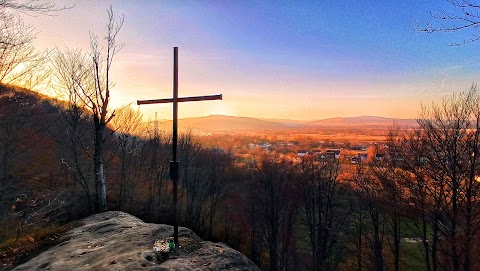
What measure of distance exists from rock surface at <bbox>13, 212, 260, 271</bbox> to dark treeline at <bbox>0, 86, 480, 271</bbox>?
234 inches

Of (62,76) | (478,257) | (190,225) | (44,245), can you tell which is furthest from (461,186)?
(190,225)

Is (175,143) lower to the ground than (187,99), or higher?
lower

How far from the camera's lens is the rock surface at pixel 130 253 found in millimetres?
5980

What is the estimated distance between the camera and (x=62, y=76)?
15070mm

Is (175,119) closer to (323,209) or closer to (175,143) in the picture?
(175,143)

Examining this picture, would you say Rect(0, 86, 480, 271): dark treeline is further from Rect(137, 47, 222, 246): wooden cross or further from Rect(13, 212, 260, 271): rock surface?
Rect(137, 47, 222, 246): wooden cross

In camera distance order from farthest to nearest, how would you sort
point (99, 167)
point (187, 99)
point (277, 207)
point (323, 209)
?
point (277, 207) → point (323, 209) → point (99, 167) → point (187, 99)

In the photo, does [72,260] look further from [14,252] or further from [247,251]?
[247,251]

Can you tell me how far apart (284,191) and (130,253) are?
947 inches

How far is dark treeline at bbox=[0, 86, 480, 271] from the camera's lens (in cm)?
1418

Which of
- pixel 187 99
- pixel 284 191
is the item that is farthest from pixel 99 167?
pixel 284 191

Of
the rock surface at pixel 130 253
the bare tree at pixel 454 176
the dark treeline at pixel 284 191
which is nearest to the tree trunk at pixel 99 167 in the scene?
the dark treeline at pixel 284 191

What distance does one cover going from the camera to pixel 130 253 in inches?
254

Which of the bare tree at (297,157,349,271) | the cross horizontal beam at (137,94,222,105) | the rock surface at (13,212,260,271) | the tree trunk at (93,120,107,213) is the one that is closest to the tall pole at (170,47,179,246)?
the cross horizontal beam at (137,94,222,105)
